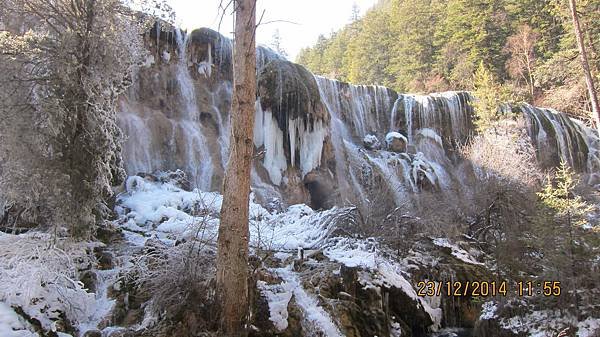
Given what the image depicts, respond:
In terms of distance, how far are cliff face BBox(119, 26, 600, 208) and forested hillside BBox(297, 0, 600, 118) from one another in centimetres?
Answer: 1068

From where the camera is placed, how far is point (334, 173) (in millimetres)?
20312

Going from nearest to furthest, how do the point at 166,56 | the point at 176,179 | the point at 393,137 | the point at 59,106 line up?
the point at 59,106, the point at 176,179, the point at 166,56, the point at 393,137

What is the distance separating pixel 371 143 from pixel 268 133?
6.74 meters

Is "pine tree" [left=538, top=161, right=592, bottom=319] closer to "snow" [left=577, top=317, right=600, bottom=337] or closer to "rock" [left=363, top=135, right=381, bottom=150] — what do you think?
"snow" [left=577, top=317, right=600, bottom=337]

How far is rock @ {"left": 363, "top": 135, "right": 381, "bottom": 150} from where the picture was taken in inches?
923

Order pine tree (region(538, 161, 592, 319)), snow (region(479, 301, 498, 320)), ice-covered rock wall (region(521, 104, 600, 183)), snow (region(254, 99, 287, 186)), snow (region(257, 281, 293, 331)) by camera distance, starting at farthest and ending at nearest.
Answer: ice-covered rock wall (region(521, 104, 600, 183))
snow (region(254, 99, 287, 186))
snow (region(479, 301, 498, 320))
pine tree (region(538, 161, 592, 319))
snow (region(257, 281, 293, 331))

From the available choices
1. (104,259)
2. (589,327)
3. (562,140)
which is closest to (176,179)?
(104,259)

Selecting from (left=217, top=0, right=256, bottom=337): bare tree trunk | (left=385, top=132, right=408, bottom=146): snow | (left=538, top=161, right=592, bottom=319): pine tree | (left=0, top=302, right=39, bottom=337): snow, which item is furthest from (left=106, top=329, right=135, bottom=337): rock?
(left=385, top=132, right=408, bottom=146): snow

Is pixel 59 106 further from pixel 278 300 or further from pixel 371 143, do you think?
pixel 371 143

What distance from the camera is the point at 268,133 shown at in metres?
18.7

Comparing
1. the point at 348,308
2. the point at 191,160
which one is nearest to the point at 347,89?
the point at 191,160

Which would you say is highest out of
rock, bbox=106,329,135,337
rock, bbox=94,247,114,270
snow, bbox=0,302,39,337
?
rock, bbox=94,247,114,270

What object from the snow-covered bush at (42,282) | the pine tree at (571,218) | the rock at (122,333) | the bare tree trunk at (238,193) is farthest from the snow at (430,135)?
the rock at (122,333)

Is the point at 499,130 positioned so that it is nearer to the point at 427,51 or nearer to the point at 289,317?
the point at 427,51
